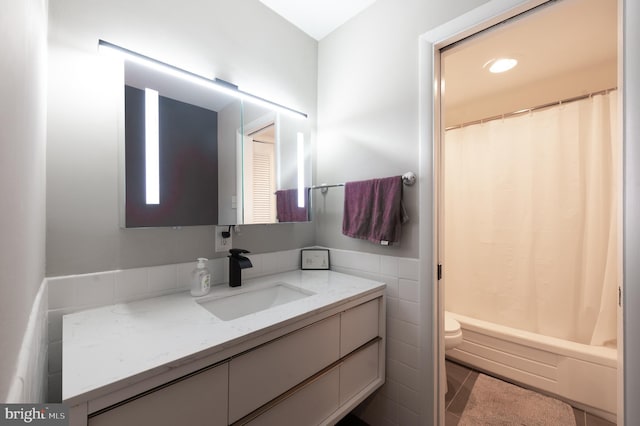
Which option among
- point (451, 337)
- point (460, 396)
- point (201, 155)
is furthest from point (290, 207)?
point (460, 396)

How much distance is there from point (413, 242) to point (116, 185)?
4.43 ft

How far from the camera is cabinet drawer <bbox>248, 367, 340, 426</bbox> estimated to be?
0.88 m

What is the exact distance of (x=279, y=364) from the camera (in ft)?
2.94

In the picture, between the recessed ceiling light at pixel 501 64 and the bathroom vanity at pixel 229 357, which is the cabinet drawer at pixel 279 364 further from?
the recessed ceiling light at pixel 501 64

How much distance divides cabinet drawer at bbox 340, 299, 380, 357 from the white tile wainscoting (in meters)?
0.14

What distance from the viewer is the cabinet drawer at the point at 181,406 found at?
60 centimetres

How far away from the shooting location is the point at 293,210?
1645 millimetres

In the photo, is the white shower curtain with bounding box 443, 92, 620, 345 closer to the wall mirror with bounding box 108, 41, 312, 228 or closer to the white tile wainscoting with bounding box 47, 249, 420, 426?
the white tile wainscoting with bounding box 47, 249, 420, 426

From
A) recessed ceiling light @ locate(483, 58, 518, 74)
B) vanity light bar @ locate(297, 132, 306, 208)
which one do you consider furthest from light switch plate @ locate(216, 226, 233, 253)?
recessed ceiling light @ locate(483, 58, 518, 74)

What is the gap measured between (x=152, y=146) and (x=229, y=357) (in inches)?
35.4

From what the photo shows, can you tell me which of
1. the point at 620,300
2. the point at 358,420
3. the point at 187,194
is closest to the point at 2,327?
the point at 187,194

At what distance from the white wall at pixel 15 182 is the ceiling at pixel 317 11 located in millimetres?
1260

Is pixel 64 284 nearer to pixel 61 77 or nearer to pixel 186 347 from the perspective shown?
pixel 186 347

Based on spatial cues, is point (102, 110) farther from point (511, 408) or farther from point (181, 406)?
point (511, 408)
